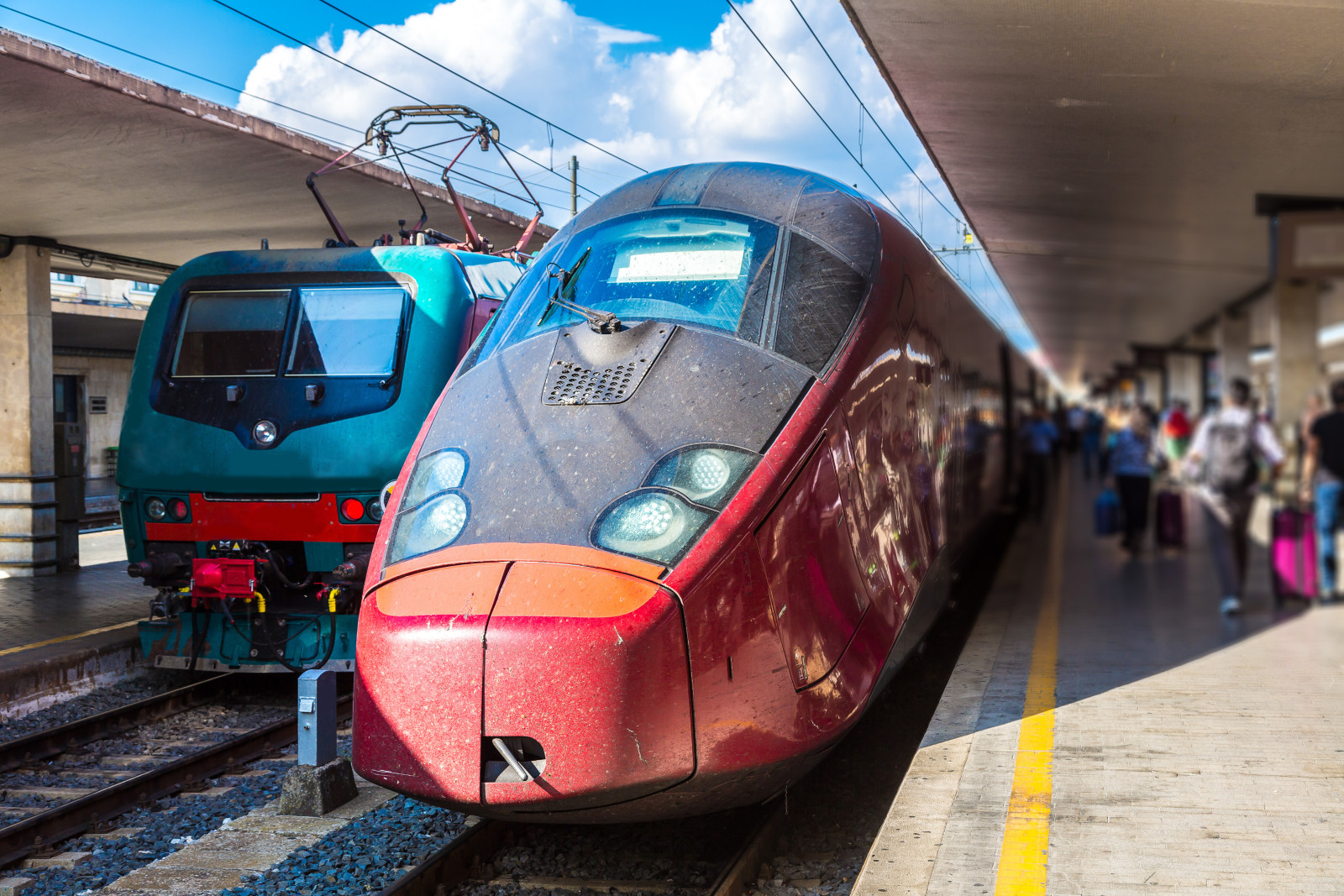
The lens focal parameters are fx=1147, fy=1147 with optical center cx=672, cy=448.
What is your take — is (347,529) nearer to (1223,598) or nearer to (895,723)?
(895,723)

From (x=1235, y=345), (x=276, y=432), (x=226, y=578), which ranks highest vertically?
(x=1235, y=345)

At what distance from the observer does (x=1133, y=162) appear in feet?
30.3

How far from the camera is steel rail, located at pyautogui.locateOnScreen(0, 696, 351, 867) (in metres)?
4.99

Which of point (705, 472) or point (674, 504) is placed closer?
point (674, 504)

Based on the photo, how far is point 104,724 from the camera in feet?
22.5

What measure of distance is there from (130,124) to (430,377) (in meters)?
3.31

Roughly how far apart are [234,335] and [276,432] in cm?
85

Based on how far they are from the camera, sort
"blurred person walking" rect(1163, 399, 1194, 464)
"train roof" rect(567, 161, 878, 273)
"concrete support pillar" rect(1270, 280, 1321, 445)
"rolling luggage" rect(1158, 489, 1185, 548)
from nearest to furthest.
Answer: "train roof" rect(567, 161, 878, 273) → "concrete support pillar" rect(1270, 280, 1321, 445) → "rolling luggage" rect(1158, 489, 1185, 548) → "blurred person walking" rect(1163, 399, 1194, 464)

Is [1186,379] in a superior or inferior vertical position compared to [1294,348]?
superior

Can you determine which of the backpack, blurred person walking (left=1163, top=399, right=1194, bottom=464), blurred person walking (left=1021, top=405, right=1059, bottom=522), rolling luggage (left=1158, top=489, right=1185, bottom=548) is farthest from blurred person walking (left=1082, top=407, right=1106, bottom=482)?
the backpack

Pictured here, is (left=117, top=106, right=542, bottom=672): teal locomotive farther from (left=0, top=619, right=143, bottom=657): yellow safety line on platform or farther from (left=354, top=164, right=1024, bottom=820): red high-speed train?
(left=354, top=164, right=1024, bottom=820): red high-speed train

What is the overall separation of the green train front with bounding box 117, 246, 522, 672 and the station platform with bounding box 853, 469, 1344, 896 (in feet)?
11.8

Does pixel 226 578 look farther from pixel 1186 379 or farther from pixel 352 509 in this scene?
pixel 1186 379

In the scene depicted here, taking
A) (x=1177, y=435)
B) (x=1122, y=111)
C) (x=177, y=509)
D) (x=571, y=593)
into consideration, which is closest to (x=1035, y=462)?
(x=1177, y=435)
